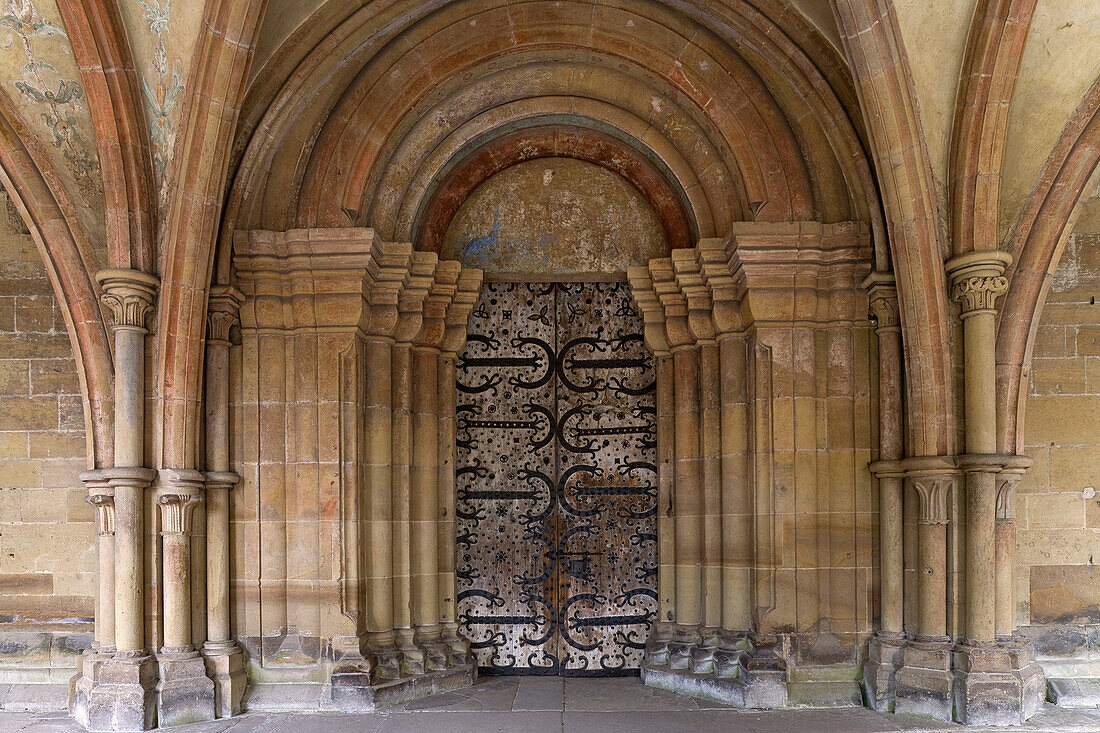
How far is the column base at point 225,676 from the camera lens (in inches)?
200

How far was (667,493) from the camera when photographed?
618 centimetres

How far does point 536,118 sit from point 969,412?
348cm

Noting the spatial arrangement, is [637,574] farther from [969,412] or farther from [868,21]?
[868,21]

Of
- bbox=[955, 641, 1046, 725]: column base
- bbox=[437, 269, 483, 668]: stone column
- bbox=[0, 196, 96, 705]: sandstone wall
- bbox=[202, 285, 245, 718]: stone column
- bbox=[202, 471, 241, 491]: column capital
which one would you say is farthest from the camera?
bbox=[437, 269, 483, 668]: stone column

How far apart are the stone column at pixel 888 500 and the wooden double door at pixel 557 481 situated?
1618 millimetres

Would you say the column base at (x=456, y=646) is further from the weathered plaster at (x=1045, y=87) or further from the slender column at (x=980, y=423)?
the weathered plaster at (x=1045, y=87)

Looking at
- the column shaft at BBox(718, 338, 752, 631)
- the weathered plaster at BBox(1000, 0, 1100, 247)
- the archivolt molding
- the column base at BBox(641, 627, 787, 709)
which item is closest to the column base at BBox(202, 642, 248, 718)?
the archivolt molding

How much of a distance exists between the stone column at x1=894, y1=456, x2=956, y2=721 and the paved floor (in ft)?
0.50

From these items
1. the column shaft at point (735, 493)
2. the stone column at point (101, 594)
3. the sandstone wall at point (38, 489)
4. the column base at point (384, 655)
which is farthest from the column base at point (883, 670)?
the sandstone wall at point (38, 489)

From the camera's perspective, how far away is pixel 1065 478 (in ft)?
18.5

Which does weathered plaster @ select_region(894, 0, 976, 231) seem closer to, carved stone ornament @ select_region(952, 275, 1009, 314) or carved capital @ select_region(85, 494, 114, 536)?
carved stone ornament @ select_region(952, 275, 1009, 314)

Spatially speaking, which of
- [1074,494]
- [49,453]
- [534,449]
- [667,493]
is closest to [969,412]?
[1074,494]

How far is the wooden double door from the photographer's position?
20.4ft

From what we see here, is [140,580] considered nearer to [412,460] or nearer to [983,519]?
[412,460]
